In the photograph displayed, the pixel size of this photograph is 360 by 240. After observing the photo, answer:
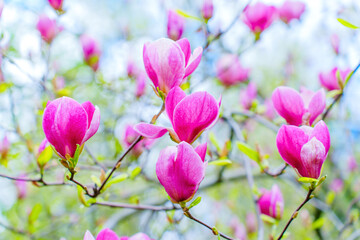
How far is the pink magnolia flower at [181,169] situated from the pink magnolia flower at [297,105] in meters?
0.22

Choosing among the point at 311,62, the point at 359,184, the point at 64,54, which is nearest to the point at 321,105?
the point at 359,184

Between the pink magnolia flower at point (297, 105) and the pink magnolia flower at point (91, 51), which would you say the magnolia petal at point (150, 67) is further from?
the pink magnolia flower at point (91, 51)

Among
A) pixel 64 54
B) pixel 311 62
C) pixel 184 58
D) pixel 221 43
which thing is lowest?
pixel 311 62

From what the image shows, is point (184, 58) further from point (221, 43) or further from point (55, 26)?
point (221, 43)

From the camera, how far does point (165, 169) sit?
0.49 m

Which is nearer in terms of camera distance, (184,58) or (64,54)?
(184,58)

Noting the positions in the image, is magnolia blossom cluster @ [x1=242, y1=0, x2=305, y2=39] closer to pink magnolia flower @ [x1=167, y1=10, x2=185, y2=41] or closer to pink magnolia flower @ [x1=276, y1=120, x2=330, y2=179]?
pink magnolia flower @ [x1=167, y1=10, x2=185, y2=41]

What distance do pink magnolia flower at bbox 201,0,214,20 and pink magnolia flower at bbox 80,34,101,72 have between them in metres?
0.55

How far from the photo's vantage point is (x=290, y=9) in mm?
1495

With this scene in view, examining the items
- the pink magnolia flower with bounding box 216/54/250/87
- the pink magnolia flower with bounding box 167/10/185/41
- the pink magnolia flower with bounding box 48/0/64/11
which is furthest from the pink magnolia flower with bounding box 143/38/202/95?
the pink magnolia flower with bounding box 216/54/250/87

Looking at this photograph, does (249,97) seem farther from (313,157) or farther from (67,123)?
(67,123)

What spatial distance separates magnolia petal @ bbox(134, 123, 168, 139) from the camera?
0.49 metres

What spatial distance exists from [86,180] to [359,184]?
204cm

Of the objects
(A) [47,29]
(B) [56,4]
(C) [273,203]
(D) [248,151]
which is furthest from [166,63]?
(A) [47,29]
